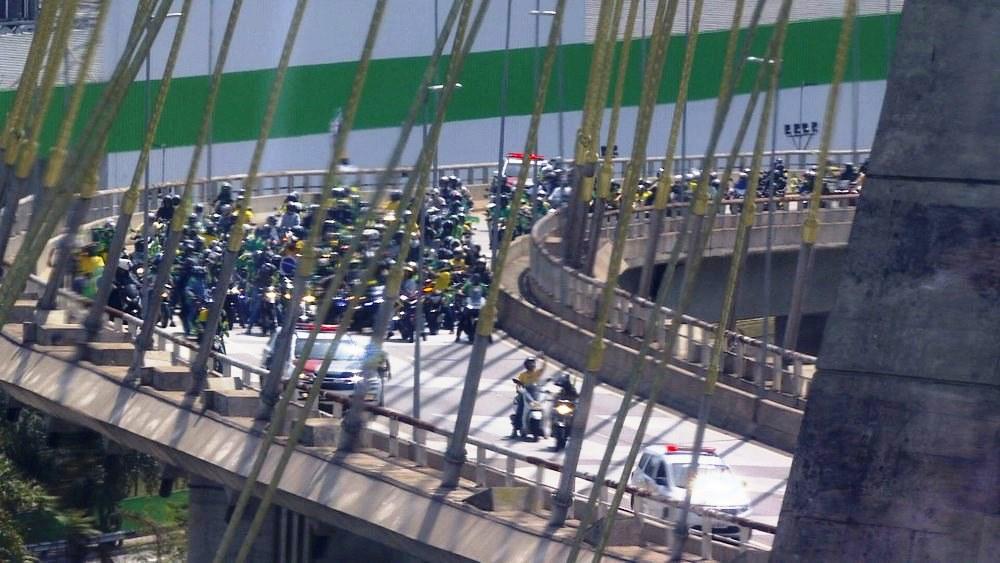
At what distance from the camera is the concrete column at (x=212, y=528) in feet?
64.0

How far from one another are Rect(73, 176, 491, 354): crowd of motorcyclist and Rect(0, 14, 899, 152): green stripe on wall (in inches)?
107

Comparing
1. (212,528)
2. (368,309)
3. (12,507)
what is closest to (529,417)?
(212,528)

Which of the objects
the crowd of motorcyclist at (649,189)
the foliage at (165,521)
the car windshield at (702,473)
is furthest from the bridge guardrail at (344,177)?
the car windshield at (702,473)

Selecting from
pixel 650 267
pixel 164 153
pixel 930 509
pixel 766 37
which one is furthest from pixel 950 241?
pixel 766 37

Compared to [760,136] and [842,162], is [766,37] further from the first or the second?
[760,136]

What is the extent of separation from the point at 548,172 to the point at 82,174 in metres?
28.2

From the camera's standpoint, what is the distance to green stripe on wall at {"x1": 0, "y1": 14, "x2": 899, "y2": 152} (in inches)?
1374

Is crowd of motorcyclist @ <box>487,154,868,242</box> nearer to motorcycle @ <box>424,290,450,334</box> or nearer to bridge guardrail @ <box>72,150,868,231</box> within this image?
bridge guardrail @ <box>72,150,868,231</box>

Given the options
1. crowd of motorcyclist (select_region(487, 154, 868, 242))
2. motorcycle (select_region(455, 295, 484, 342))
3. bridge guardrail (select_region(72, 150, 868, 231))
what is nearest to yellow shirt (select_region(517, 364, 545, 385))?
motorcycle (select_region(455, 295, 484, 342))

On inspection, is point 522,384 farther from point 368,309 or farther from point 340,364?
point 368,309

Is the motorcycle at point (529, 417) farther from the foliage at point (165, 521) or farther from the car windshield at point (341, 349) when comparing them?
the foliage at point (165, 521)

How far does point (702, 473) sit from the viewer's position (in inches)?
711

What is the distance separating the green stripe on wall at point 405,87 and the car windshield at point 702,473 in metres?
15.9

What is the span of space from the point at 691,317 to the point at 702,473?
14345 millimetres
